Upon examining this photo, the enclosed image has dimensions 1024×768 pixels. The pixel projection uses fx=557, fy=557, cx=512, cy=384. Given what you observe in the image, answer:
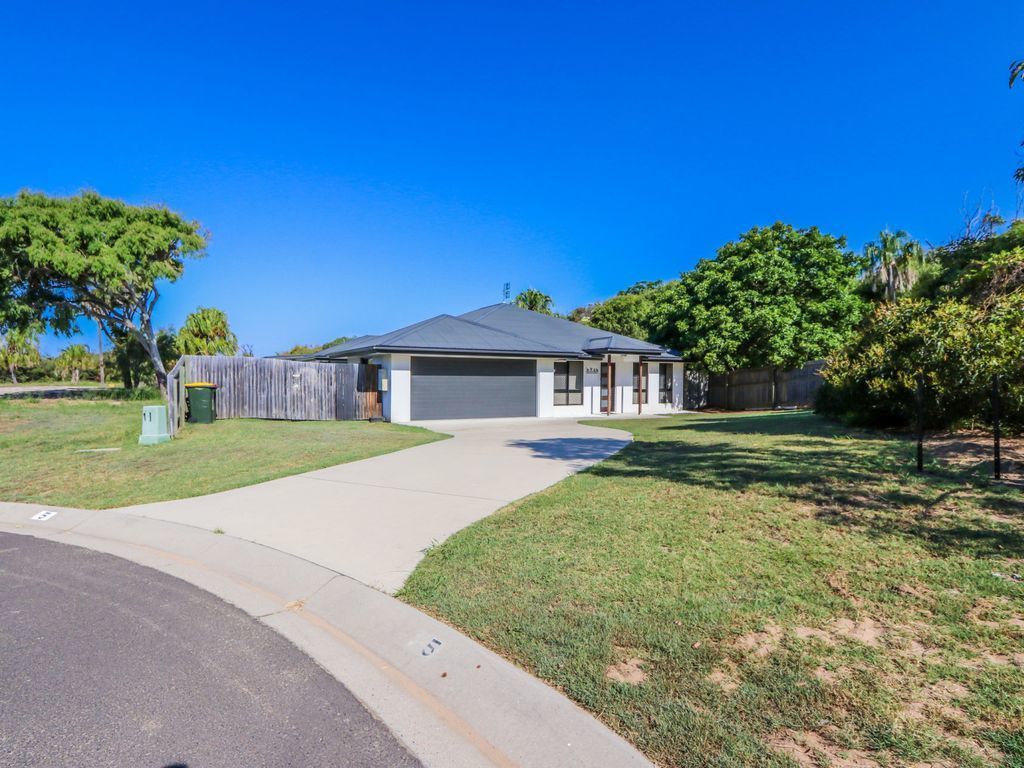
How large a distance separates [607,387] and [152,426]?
17186 millimetres

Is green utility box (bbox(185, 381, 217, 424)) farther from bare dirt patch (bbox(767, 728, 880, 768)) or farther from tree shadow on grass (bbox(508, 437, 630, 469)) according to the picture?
bare dirt patch (bbox(767, 728, 880, 768))

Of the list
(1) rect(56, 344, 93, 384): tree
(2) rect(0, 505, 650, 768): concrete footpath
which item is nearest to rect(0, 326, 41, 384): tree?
(1) rect(56, 344, 93, 384): tree

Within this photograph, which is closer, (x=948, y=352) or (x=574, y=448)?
(x=948, y=352)

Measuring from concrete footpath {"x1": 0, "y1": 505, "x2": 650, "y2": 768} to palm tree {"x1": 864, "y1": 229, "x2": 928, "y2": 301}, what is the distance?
19.6 m

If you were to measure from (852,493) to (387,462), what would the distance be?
6.96 m

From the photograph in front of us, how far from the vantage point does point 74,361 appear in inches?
2323

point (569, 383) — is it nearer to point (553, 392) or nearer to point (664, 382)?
point (553, 392)

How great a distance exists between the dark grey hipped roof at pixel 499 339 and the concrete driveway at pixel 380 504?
9.18 m

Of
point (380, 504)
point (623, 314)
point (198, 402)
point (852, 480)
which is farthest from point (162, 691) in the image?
point (623, 314)

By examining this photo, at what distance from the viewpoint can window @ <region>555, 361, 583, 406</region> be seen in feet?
75.4

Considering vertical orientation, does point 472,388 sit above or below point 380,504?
above

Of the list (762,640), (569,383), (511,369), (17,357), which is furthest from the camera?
(17,357)

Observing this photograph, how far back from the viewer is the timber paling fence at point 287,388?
18156 millimetres

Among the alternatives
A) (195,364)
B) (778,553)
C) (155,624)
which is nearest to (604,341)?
(195,364)
